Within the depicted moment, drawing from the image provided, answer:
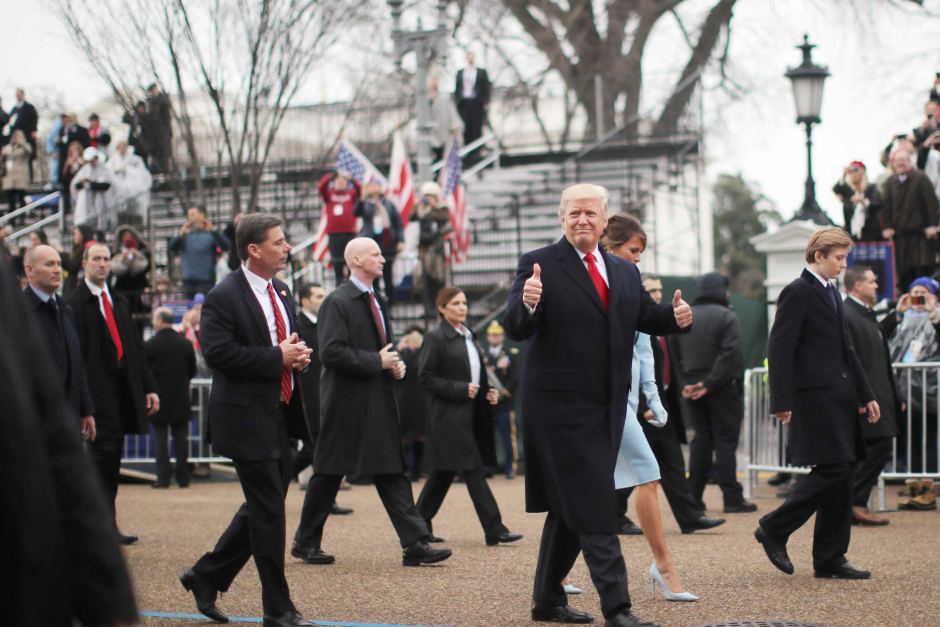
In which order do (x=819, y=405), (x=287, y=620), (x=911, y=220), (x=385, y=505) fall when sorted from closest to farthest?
(x=287, y=620)
(x=819, y=405)
(x=385, y=505)
(x=911, y=220)

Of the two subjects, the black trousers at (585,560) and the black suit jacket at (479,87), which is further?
the black suit jacket at (479,87)

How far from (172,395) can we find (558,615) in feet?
31.6

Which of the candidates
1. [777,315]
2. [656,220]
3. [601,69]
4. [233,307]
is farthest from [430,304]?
[601,69]

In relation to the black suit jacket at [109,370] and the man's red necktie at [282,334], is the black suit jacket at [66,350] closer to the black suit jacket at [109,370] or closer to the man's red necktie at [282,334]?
the black suit jacket at [109,370]

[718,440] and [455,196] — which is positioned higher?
[455,196]

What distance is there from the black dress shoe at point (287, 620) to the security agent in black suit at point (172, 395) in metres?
9.38

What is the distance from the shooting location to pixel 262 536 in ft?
21.4

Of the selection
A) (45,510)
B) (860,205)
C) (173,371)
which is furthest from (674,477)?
(860,205)

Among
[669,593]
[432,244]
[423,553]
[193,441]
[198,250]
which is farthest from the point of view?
[198,250]

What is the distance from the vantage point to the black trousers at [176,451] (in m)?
15.7

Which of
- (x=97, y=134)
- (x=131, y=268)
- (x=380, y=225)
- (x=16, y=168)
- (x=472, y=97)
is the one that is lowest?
(x=131, y=268)

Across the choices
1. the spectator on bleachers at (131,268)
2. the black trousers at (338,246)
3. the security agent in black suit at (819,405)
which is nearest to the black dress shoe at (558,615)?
the security agent in black suit at (819,405)

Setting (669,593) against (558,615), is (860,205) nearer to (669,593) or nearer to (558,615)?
(669,593)

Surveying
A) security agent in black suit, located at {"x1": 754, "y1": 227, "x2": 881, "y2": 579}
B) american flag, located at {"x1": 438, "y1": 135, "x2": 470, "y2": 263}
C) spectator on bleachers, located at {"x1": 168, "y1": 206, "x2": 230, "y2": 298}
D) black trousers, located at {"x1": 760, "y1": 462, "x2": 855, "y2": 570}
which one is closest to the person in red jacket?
spectator on bleachers, located at {"x1": 168, "y1": 206, "x2": 230, "y2": 298}
